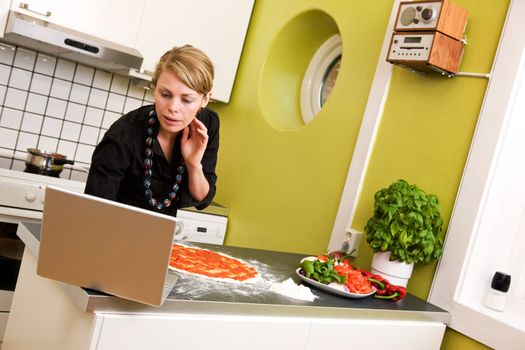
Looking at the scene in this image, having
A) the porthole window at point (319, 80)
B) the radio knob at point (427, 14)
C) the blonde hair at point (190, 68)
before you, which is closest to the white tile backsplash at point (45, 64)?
the porthole window at point (319, 80)

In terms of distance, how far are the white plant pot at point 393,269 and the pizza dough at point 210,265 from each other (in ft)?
1.58

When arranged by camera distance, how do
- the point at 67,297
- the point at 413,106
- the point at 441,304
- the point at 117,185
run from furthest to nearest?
the point at 413,106
the point at 441,304
the point at 117,185
the point at 67,297

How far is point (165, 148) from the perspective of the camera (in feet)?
5.60

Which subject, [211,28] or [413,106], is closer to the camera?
[413,106]

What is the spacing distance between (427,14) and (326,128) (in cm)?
78

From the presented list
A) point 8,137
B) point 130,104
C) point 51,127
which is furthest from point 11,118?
point 130,104

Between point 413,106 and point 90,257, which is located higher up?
point 413,106

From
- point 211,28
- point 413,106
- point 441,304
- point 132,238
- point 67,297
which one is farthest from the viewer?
point 211,28

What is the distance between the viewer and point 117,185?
1582mm

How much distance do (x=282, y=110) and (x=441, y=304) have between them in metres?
1.52

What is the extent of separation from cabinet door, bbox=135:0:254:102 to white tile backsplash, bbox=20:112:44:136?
69cm

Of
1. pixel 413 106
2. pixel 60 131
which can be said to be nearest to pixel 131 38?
pixel 60 131

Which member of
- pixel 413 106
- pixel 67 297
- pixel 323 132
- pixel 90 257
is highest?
pixel 413 106

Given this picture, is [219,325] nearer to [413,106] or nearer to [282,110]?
[413,106]
